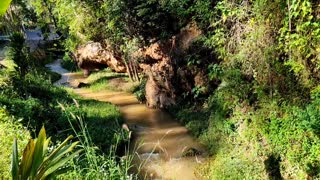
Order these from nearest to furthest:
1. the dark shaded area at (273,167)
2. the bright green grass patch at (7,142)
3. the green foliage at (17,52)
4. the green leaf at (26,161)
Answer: the green leaf at (26,161) < the bright green grass patch at (7,142) < the dark shaded area at (273,167) < the green foliage at (17,52)

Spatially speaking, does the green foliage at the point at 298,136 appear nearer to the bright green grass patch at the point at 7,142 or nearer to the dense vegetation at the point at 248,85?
the dense vegetation at the point at 248,85

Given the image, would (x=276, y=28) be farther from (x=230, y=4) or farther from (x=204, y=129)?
(x=204, y=129)

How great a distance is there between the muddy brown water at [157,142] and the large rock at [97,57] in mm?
2096

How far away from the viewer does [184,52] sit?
42.1 ft

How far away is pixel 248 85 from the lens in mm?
9156

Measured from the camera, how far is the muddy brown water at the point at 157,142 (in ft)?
29.4

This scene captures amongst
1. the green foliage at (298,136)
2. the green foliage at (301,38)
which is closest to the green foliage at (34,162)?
the green foliage at (298,136)

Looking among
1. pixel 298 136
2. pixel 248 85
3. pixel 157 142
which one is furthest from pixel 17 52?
pixel 298 136

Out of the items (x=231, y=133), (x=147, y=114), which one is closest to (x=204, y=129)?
(x=231, y=133)

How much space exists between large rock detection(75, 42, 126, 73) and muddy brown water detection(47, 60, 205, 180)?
210 cm

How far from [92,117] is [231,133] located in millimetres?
5791

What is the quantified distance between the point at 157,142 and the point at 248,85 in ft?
10.6

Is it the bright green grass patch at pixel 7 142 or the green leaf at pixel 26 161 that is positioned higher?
the green leaf at pixel 26 161

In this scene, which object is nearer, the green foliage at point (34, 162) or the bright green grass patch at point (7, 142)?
the green foliage at point (34, 162)
